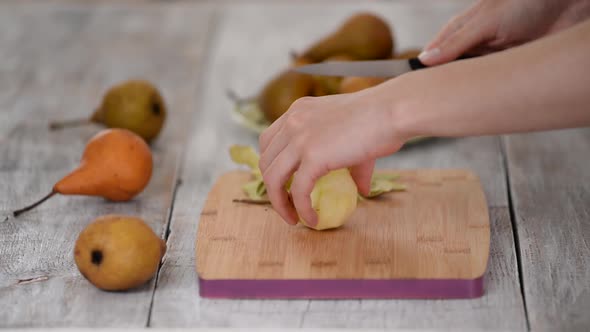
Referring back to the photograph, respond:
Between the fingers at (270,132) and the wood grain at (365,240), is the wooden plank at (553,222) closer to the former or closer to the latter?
the wood grain at (365,240)

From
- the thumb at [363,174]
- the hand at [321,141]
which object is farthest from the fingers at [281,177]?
the thumb at [363,174]

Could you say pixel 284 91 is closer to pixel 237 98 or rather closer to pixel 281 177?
pixel 237 98

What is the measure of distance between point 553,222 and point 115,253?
62 cm

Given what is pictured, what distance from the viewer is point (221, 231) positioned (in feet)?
3.98

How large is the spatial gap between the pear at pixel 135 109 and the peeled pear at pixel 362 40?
1.24 ft

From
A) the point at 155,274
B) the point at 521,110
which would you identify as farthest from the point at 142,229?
the point at 521,110

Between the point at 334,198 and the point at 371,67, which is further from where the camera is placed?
the point at 371,67

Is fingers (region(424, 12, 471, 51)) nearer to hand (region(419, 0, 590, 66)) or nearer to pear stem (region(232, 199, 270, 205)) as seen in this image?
hand (region(419, 0, 590, 66))

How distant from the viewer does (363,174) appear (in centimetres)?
121

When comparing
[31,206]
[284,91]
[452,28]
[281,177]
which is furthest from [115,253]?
[452,28]

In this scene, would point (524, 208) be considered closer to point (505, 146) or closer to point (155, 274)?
point (505, 146)

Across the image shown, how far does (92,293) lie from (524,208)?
25.3 inches

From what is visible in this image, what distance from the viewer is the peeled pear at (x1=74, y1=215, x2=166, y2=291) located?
108cm

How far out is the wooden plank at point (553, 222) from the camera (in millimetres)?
1072
